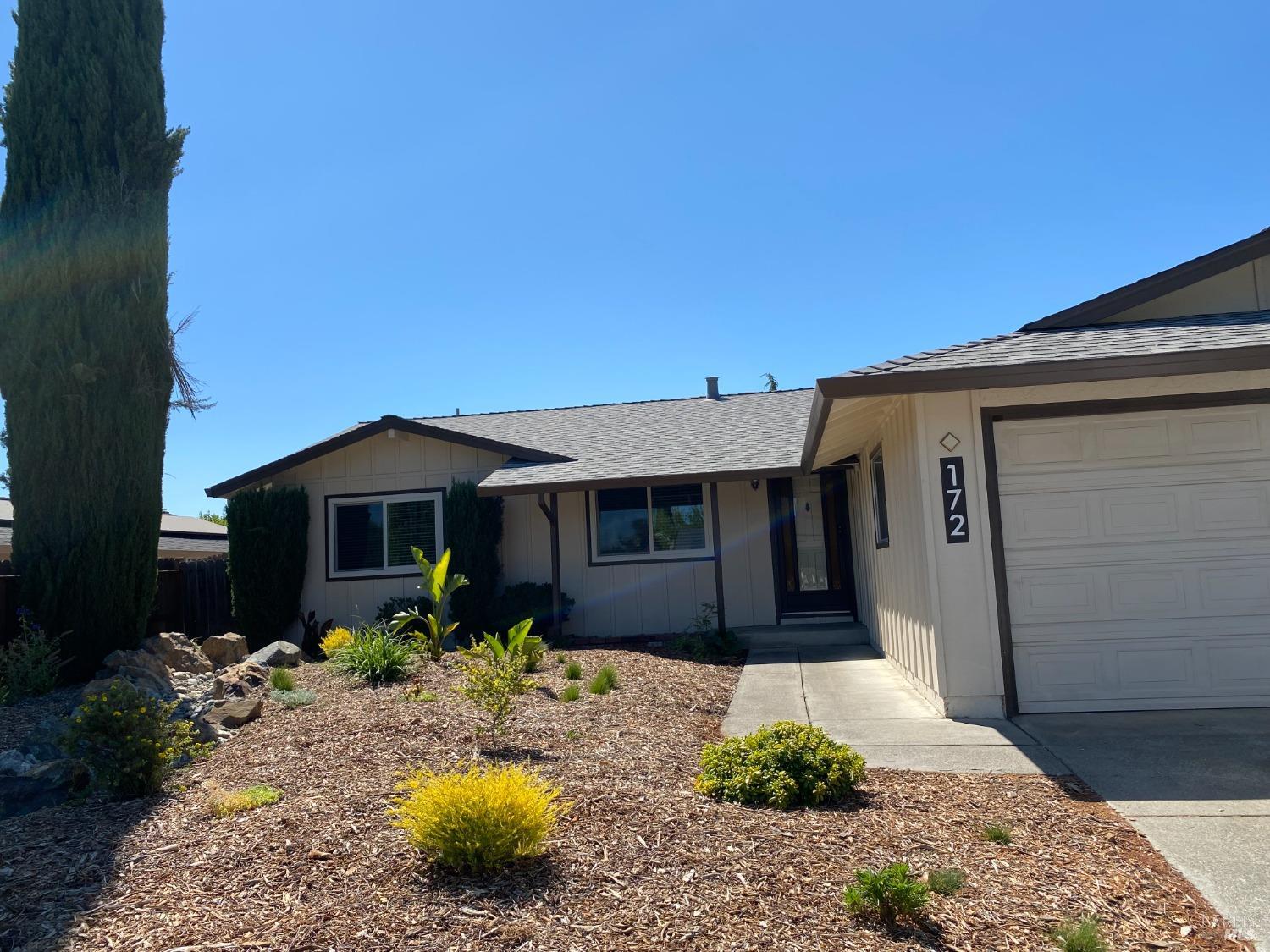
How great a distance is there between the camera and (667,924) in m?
3.32

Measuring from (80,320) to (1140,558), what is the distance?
10.4m

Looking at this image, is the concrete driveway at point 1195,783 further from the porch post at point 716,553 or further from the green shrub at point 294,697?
the porch post at point 716,553

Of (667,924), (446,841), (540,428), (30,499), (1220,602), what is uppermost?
(540,428)

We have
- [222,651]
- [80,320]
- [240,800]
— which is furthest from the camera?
[222,651]

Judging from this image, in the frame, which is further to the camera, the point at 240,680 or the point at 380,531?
the point at 380,531

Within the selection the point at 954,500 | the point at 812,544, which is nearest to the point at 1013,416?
the point at 954,500

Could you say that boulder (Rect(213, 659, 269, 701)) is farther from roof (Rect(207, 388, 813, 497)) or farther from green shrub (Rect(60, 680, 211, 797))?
roof (Rect(207, 388, 813, 497))

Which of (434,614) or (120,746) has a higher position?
(434,614)

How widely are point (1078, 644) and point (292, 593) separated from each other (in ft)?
37.9

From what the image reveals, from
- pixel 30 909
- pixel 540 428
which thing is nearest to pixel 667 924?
pixel 30 909

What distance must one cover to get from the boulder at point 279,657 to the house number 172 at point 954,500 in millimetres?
7295

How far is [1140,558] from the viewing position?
6801mm

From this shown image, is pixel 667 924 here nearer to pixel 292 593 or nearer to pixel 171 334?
pixel 171 334

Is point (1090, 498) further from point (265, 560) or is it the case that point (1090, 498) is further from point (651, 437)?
point (265, 560)
